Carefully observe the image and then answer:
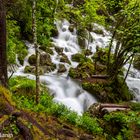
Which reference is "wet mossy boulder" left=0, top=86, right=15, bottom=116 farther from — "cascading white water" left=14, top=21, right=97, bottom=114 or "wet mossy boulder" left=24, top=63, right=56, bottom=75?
"wet mossy boulder" left=24, top=63, right=56, bottom=75

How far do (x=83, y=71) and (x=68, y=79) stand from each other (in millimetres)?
2117

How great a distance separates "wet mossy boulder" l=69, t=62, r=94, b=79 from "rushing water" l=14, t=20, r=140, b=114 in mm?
579

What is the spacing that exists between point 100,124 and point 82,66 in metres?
12.4

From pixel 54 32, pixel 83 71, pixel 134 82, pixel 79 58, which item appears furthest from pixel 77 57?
pixel 134 82

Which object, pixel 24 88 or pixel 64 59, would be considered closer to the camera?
pixel 24 88

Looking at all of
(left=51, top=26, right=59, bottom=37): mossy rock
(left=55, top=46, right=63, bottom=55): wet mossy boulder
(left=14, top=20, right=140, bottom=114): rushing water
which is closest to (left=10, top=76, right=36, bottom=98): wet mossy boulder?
(left=14, top=20, right=140, bottom=114): rushing water

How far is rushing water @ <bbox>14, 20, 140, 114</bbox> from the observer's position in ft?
57.7

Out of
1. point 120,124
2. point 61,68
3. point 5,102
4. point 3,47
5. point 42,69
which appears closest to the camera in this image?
point 5,102

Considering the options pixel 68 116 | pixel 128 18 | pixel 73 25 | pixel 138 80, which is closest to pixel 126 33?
pixel 128 18

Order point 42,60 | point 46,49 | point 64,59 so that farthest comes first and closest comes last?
point 46,49 → point 64,59 → point 42,60

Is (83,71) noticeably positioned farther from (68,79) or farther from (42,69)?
(42,69)

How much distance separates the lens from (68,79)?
70.0 ft

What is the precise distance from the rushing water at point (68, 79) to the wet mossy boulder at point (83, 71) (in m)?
0.58

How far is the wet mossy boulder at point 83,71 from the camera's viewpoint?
73.1 ft
